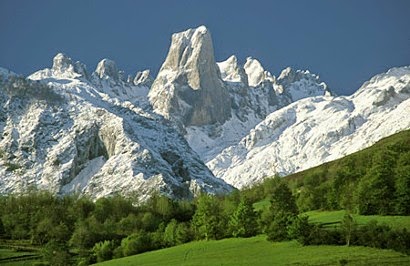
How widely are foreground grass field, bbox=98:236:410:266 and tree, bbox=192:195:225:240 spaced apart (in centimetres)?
349

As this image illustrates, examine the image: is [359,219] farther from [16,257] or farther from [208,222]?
[16,257]

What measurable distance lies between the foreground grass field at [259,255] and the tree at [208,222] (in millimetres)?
3493

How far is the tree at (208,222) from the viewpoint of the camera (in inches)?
4742

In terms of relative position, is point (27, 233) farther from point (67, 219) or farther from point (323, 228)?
point (323, 228)

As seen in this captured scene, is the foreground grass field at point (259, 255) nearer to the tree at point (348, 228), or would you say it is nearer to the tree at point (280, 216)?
the tree at point (280, 216)

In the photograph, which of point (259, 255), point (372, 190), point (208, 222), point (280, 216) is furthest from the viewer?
point (208, 222)

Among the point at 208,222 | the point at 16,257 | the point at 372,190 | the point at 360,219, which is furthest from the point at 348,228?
the point at 16,257

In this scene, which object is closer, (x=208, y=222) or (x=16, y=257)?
(x=208, y=222)

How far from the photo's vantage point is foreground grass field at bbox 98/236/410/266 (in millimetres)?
81000

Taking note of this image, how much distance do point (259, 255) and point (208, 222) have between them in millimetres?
31335

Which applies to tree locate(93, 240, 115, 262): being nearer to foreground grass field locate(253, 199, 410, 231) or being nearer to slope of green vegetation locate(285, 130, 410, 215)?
slope of green vegetation locate(285, 130, 410, 215)

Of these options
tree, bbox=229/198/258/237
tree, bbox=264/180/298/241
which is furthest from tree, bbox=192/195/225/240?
tree, bbox=264/180/298/241

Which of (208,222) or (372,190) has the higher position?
(372,190)

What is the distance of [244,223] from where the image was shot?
381 ft
